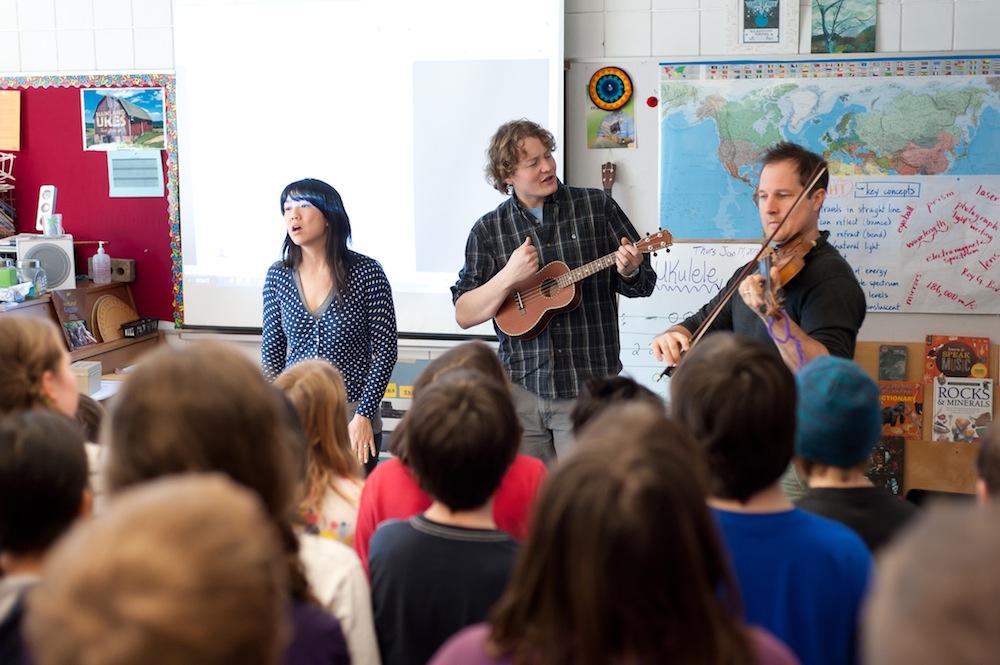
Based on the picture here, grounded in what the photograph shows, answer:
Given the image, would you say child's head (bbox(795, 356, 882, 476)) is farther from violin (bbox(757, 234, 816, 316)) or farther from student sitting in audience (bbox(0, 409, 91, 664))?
student sitting in audience (bbox(0, 409, 91, 664))

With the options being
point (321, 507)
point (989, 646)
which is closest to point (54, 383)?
point (321, 507)

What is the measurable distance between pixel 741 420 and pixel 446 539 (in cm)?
45

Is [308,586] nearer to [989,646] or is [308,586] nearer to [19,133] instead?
[989,646]

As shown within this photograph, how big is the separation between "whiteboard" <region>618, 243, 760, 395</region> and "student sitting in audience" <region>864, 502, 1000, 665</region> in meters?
3.26

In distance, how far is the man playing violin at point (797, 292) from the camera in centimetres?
233

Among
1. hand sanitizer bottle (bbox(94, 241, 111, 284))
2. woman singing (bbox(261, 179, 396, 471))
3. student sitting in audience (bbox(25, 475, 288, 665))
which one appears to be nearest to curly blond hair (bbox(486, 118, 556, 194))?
woman singing (bbox(261, 179, 396, 471))

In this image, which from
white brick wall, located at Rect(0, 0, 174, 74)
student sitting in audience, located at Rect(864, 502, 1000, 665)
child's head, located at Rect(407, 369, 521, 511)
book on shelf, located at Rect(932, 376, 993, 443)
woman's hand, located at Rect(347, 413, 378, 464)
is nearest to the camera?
student sitting in audience, located at Rect(864, 502, 1000, 665)

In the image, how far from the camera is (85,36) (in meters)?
4.50

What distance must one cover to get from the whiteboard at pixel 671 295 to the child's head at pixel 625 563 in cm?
295

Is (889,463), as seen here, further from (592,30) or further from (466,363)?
(466,363)

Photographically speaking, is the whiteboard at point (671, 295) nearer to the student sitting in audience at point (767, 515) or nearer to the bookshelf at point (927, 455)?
the bookshelf at point (927, 455)

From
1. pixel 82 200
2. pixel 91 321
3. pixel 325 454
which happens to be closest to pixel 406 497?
pixel 325 454

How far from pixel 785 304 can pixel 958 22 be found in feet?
6.18

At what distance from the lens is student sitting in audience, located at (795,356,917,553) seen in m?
1.60
